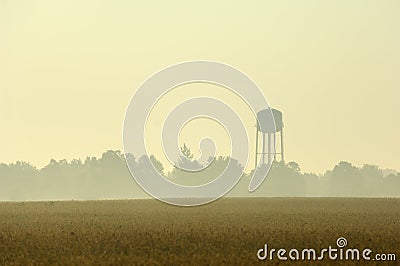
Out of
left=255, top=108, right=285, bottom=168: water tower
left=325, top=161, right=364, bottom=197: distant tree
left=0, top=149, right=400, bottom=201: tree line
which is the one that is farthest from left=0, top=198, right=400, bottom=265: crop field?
left=325, top=161, right=364, bottom=197: distant tree

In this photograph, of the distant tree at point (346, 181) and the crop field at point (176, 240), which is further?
the distant tree at point (346, 181)

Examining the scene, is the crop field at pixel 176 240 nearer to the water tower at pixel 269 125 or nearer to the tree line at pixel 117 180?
the water tower at pixel 269 125

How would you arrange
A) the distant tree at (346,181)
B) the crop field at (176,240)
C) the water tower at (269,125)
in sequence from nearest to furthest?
1. the crop field at (176,240)
2. the water tower at (269,125)
3. the distant tree at (346,181)

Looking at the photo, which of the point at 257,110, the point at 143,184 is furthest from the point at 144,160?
the point at 257,110

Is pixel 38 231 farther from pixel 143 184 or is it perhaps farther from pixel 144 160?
pixel 143 184

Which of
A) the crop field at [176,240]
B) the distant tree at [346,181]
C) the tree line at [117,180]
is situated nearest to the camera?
the crop field at [176,240]

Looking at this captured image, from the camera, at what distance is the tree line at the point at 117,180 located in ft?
455

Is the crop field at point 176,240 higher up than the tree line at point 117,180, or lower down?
lower down

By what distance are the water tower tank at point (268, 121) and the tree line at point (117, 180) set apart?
32.5m

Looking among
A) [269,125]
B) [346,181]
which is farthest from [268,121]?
[346,181]

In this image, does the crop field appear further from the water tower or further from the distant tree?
the distant tree

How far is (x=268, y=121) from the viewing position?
101625mm

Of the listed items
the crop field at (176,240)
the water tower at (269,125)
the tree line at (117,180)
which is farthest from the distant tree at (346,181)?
the crop field at (176,240)

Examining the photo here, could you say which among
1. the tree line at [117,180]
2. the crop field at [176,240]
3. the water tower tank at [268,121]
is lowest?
the crop field at [176,240]
